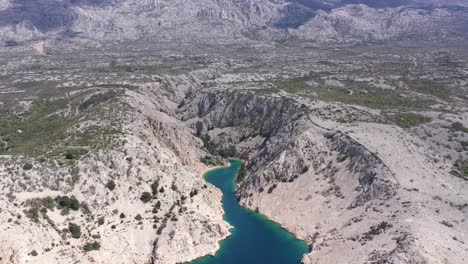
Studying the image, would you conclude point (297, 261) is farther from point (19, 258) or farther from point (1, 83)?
point (1, 83)

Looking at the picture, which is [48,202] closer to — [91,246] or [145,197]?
[91,246]

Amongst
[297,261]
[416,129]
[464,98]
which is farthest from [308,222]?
[464,98]

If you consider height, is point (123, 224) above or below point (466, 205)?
below

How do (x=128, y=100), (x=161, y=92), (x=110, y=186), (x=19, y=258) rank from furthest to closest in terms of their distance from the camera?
(x=161, y=92)
(x=128, y=100)
(x=110, y=186)
(x=19, y=258)

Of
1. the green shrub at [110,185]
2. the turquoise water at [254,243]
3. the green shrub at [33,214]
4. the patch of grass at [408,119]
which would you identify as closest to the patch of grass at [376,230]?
the turquoise water at [254,243]

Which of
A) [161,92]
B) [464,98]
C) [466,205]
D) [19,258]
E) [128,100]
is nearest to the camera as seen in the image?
[19,258]

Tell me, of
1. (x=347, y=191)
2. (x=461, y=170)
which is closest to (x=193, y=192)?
(x=347, y=191)
